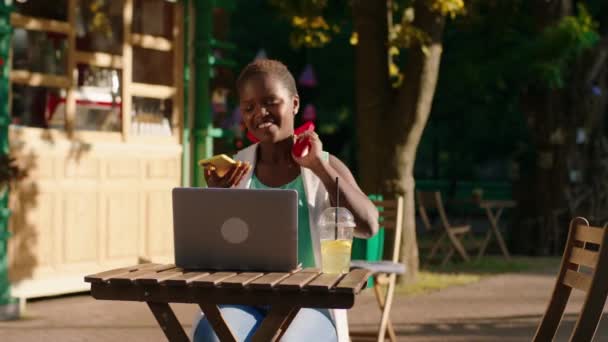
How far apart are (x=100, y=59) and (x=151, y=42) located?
795 millimetres

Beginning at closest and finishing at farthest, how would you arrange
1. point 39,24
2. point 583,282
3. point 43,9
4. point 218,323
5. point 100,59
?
1. point 218,323
2. point 583,282
3. point 39,24
4. point 43,9
5. point 100,59

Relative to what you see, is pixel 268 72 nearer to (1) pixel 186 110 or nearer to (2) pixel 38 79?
(2) pixel 38 79

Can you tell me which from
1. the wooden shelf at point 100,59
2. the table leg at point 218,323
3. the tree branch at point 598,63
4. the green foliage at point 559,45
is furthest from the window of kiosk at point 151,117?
the table leg at point 218,323

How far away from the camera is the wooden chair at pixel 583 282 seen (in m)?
3.76

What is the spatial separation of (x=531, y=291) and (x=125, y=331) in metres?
4.96

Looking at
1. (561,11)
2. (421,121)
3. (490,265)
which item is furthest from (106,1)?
(561,11)

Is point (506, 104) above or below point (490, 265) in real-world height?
above

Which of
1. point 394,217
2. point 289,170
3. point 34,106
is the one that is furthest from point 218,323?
point 34,106

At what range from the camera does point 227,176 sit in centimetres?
441

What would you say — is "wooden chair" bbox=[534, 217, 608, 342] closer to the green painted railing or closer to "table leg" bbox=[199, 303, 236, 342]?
"table leg" bbox=[199, 303, 236, 342]

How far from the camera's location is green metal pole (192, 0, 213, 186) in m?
12.6

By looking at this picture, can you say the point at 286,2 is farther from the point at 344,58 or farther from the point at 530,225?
the point at 344,58

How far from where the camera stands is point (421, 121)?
1206cm

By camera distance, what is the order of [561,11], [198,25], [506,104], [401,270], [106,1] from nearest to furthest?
[401,270] → [106,1] → [198,25] → [561,11] → [506,104]
